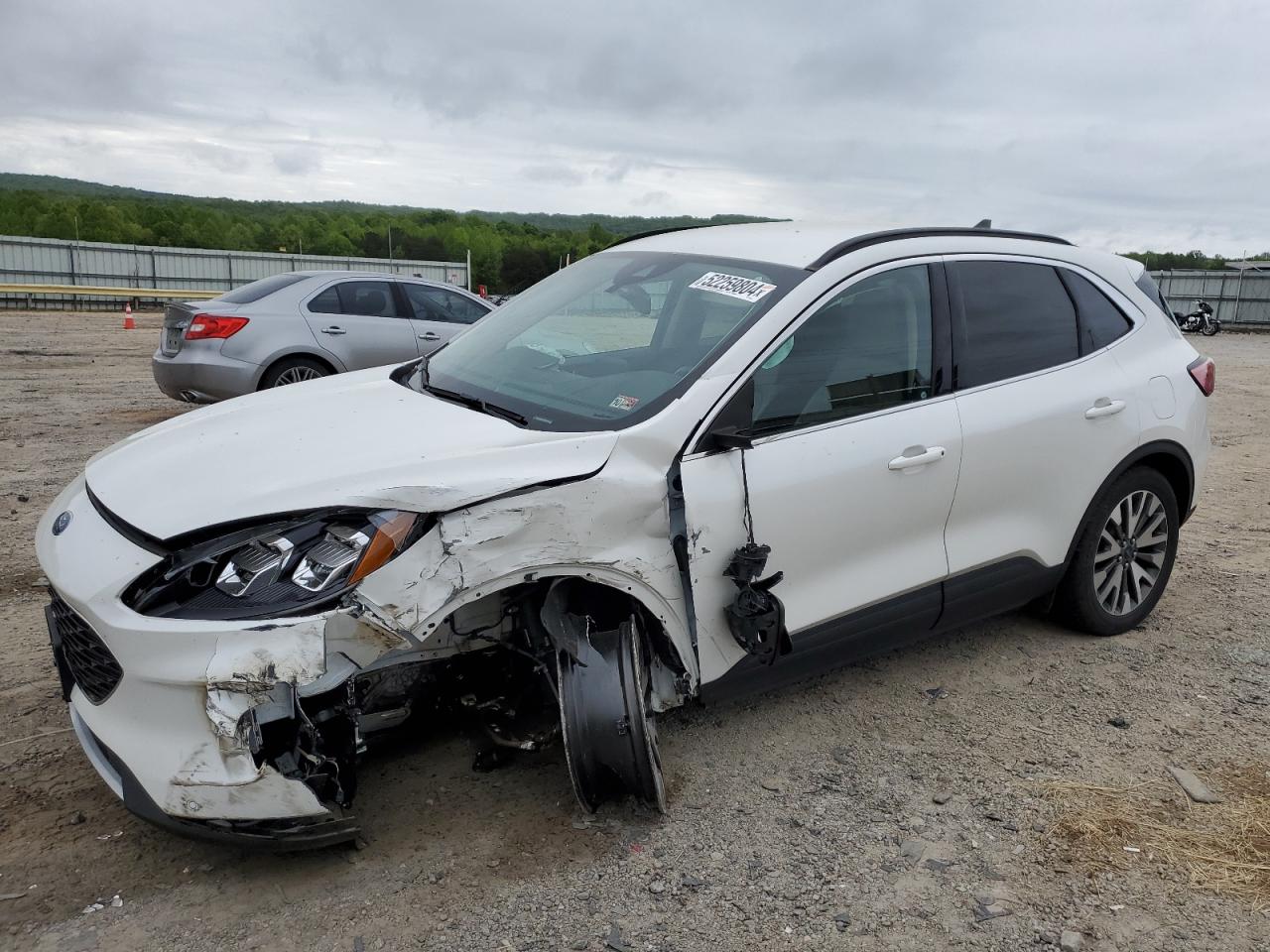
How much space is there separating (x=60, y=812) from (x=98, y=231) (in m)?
62.5

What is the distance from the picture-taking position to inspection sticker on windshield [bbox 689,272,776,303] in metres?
3.59

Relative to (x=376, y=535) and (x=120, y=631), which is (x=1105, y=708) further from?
(x=120, y=631)

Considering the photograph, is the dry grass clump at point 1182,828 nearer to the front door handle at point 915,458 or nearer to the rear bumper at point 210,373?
the front door handle at point 915,458

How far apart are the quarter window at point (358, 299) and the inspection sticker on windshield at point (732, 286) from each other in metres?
6.82

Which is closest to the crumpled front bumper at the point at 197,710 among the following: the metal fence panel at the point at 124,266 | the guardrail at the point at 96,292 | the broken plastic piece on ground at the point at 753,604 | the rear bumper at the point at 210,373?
the broken plastic piece on ground at the point at 753,604

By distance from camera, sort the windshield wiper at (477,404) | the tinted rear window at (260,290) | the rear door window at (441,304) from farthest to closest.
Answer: the rear door window at (441,304) → the tinted rear window at (260,290) → the windshield wiper at (477,404)

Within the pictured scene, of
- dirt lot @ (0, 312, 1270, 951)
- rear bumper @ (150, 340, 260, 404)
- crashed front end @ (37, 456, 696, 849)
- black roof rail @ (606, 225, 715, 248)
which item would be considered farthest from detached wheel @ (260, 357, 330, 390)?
crashed front end @ (37, 456, 696, 849)

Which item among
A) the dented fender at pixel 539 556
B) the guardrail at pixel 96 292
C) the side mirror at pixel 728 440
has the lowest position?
the dented fender at pixel 539 556

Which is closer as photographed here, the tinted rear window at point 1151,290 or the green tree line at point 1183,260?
the tinted rear window at point 1151,290

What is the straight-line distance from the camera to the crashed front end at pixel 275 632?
8.51ft

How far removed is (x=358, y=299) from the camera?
10188 millimetres

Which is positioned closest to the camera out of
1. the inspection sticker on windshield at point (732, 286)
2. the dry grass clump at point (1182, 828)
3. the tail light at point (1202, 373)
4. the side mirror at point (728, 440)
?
the dry grass clump at point (1182, 828)

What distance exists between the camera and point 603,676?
3.09m

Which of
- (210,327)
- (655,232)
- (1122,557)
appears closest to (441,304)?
(210,327)
